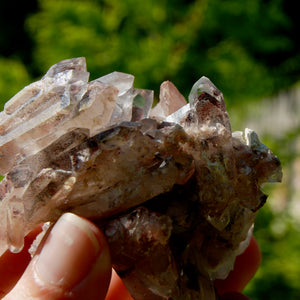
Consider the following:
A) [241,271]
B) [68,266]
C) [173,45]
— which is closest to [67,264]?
[68,266]

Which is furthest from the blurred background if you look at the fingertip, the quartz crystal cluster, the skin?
the skin

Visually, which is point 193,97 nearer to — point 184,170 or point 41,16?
point 184,170

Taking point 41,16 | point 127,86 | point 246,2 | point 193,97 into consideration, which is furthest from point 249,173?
point 41,16

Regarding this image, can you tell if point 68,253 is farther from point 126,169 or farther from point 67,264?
point 126,169

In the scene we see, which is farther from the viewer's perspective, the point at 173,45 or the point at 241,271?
the point at 173,45

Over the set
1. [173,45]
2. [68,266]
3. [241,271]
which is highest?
[68,266]
